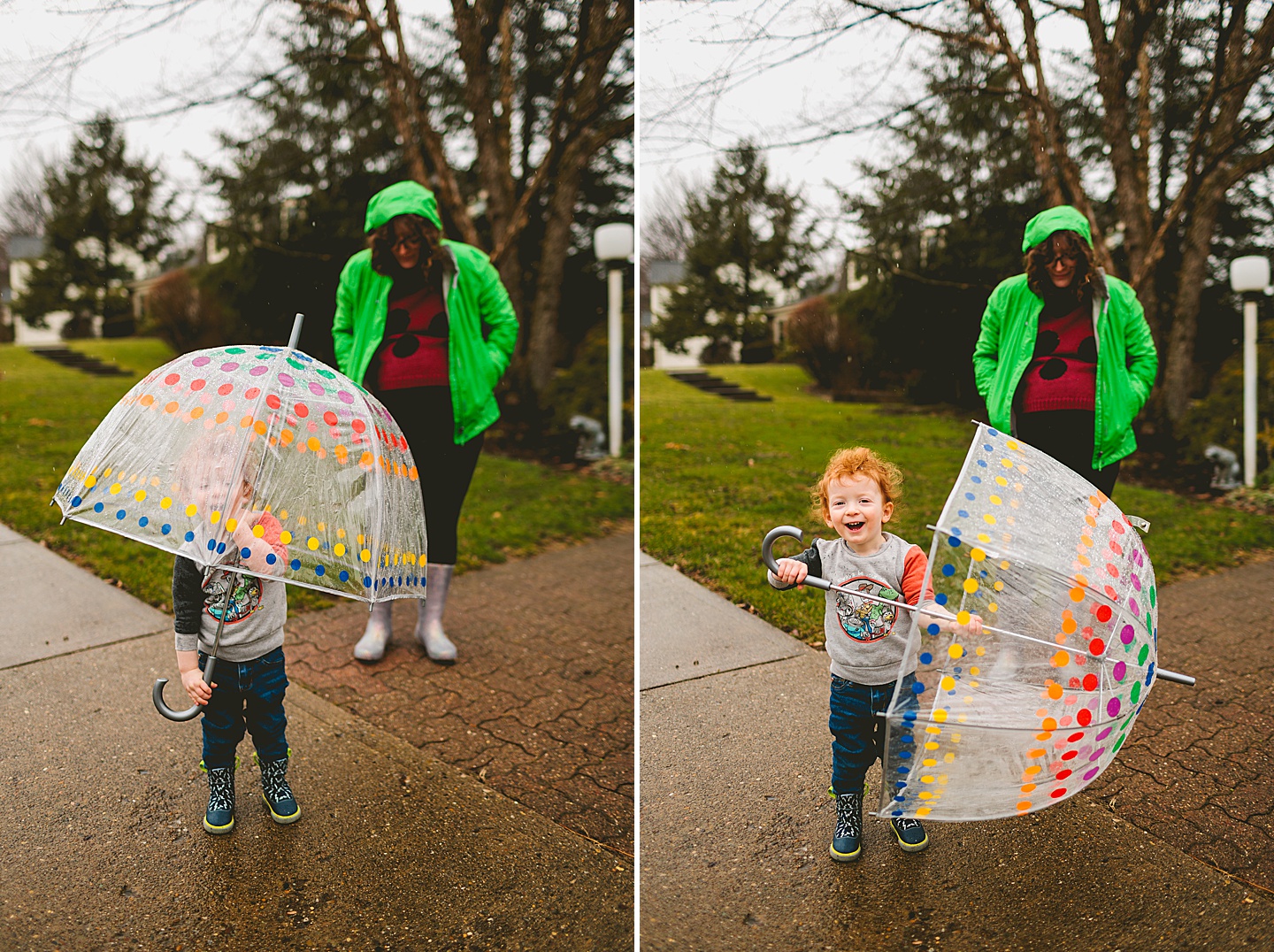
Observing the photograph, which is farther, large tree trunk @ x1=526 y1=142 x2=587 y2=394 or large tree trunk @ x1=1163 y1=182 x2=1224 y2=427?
large tree trunk @ x1=526 y1=142 x2=587 y2=394

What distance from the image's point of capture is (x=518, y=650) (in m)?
4.24

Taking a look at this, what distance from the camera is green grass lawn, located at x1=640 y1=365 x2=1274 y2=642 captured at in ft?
Result: 15.5

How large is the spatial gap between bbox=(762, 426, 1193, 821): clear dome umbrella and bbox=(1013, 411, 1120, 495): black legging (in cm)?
125

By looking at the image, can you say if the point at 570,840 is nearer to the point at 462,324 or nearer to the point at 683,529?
the point at 462,324

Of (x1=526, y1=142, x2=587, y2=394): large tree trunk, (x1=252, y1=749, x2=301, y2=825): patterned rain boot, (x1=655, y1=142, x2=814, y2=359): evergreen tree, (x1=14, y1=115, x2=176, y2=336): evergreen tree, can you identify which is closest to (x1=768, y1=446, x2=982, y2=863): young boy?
(x1=252, y1=749, x2=301, y2=825): patterned rain boot

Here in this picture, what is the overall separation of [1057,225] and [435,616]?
9.13 ft

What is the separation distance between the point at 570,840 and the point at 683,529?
2.89 m

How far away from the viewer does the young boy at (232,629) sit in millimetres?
2242

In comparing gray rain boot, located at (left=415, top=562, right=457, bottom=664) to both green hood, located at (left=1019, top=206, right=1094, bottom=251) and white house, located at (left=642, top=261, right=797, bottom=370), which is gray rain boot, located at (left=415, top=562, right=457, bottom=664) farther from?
white house, located at (left=642, top=261, right=797, bottom=370)

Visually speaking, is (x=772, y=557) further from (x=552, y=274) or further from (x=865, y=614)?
(x=552, y=274)

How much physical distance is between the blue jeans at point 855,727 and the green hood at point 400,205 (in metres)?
2.32

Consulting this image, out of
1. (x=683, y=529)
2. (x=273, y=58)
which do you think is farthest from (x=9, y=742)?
(x=273, y=58)

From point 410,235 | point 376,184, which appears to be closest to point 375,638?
point 410,235

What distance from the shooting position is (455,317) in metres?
3.83
